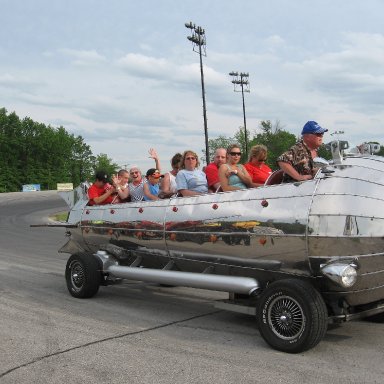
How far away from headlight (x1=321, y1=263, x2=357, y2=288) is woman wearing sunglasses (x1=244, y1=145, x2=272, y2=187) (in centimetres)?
175

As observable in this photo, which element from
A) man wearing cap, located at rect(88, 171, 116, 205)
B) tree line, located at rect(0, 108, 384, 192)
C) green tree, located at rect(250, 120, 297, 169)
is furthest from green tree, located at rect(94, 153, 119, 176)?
man wearing cap, located at rect(88, 171, 116, 205)

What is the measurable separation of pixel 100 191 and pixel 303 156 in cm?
340

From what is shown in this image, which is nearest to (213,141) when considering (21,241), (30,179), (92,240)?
(30,179)

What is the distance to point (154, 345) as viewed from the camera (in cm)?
494

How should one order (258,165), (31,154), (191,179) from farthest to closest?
(31,154) → (191,179) → (258,165)

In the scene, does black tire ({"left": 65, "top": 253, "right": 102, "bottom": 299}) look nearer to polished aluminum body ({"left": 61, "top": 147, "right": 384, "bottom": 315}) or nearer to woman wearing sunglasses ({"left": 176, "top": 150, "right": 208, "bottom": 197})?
polished aluminum body ({"left": 61, "top": 147, "right": 384, "bottom": 315})

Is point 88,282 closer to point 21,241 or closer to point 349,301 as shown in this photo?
point 349,301

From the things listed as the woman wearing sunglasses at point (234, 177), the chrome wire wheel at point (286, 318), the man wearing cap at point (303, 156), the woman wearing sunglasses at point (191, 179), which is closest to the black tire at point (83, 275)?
the woman wearing sunglasses at point (191, 179)

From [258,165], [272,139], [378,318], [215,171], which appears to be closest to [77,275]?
[215,171]

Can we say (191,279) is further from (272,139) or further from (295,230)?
(272,139)

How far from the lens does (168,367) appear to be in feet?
14.1

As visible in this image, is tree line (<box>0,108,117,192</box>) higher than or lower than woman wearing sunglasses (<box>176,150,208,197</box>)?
higher

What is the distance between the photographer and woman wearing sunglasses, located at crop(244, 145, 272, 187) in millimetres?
6044

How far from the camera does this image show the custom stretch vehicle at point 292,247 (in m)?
4.52
